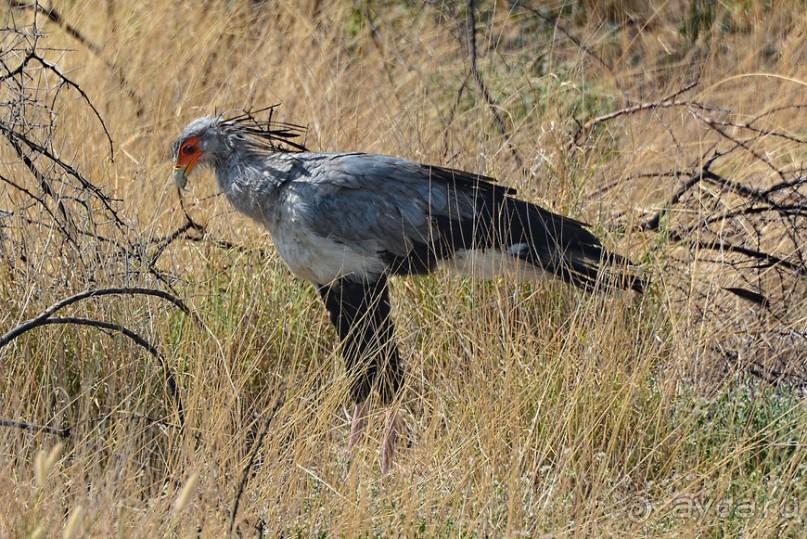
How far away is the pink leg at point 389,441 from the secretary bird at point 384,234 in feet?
0.79

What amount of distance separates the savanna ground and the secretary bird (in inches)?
5.2

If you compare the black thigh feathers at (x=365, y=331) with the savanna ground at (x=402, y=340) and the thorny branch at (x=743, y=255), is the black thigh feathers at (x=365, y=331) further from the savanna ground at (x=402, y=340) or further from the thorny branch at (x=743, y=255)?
the thorny branch at (x=743, y=255)

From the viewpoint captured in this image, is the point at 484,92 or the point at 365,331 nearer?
the point at 365,331

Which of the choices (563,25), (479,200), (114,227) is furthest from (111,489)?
(563,25)

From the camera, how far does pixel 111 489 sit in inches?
101

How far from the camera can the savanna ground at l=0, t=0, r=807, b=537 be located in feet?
9.90

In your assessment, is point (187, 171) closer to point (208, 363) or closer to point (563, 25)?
point (208, 363)

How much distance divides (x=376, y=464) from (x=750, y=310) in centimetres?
174

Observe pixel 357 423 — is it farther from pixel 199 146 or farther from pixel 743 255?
pixel 743 255

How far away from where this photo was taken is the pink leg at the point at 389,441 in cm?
350

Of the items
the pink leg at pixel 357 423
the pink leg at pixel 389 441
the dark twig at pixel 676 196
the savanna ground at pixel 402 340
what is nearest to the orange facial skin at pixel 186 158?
the savanna ground at pixel 402 340

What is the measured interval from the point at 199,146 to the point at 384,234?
33.1 inches

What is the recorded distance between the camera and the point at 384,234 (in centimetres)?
408

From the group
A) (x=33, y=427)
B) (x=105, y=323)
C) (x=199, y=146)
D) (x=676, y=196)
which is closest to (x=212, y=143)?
(x=199, y=146)
